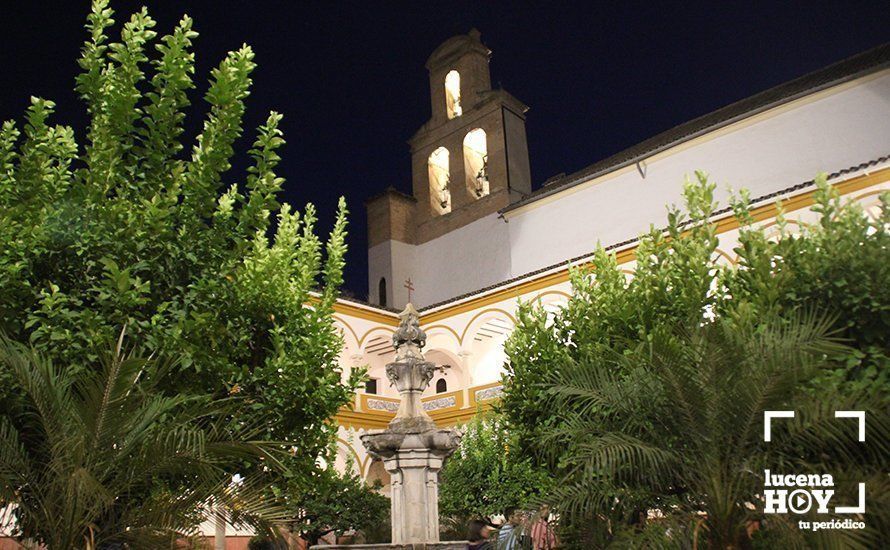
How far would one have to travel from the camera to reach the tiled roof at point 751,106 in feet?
64.2

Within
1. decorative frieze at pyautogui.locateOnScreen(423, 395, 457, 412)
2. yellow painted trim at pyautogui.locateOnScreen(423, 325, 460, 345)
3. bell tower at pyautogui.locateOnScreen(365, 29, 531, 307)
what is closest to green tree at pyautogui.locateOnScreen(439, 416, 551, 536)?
decorative frieze at pyautogui.locateOnScreen(423, 395, 457, 412)

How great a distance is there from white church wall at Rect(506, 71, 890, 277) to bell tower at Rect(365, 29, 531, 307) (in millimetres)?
3051

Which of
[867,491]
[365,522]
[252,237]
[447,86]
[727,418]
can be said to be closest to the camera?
[867,491]

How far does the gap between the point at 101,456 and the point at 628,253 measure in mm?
16018

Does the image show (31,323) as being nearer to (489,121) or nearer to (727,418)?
(727,418)

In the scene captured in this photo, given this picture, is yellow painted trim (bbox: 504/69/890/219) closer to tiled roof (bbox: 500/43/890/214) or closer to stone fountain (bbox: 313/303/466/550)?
tiled roof (bbox: 500/43/890/214)

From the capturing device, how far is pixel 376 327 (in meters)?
23.8

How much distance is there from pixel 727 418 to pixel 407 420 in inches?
164

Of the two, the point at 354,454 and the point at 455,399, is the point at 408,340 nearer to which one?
the point at 354,454

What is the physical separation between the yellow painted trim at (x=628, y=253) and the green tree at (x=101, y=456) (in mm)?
9396

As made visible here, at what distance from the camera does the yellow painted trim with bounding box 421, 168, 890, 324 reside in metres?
15.9

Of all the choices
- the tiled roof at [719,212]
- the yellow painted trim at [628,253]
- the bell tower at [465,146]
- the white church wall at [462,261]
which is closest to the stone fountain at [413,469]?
the tiled roof at [719,212]

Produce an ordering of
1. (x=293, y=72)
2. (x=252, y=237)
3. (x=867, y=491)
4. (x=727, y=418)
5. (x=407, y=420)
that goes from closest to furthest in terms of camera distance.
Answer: (x=867, y=491) < (x=727, y=418) < (x=252, y=237) < (x=407, y=420) < (x=293, y=72)

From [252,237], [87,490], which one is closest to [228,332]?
[252,237]
